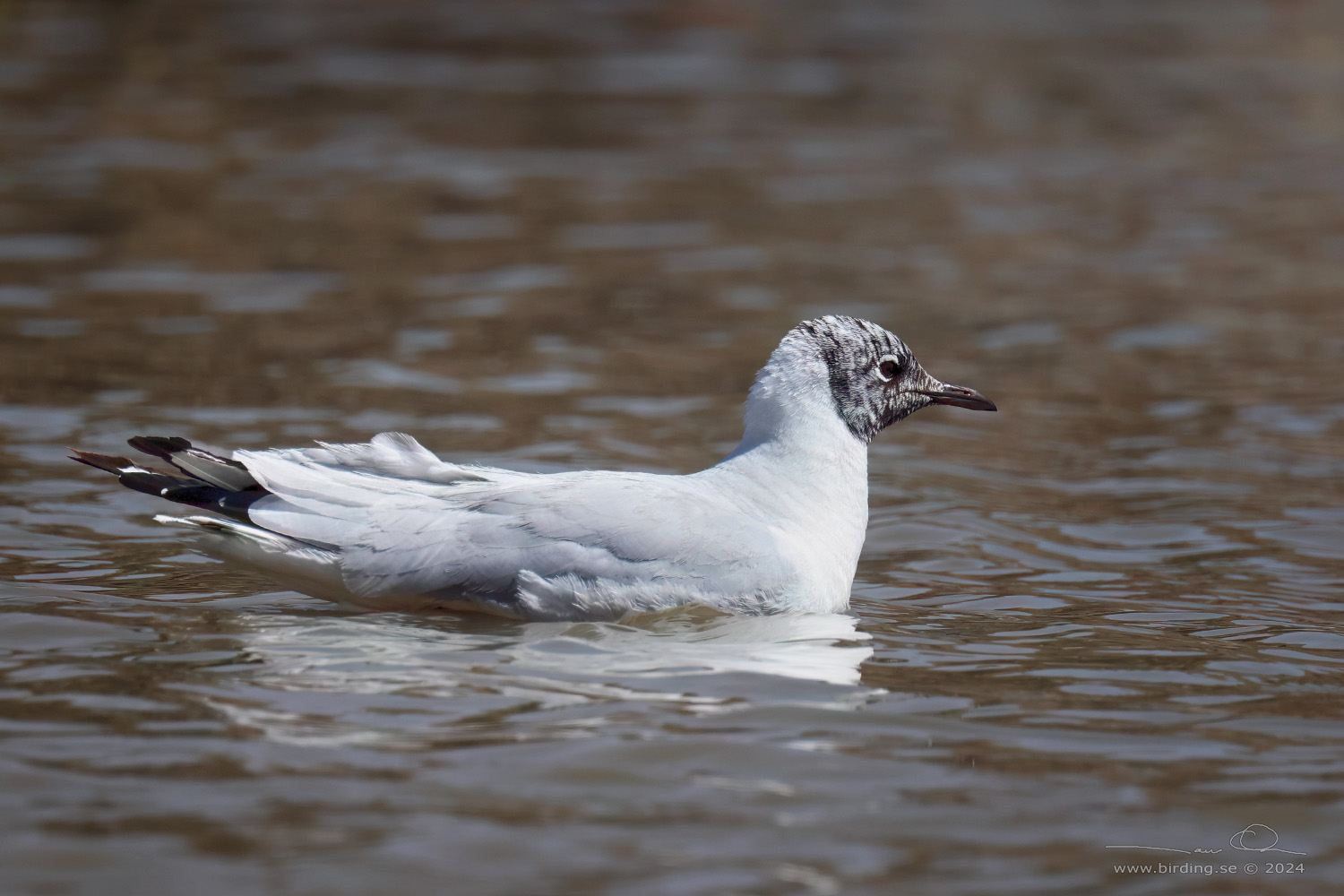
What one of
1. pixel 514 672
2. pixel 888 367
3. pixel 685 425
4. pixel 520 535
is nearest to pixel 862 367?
pixel 888 367

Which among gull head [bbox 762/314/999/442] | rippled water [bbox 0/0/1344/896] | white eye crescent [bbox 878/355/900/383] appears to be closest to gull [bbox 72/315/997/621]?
rippled water [bbox 0/0/1344/896]

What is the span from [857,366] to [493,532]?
5.49 ft

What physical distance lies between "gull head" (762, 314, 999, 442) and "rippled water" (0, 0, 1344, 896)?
2.46 ft

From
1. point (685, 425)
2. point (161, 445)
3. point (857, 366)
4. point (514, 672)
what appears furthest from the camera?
point (685, 425)

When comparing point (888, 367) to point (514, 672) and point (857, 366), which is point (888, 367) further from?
point (514, 672)

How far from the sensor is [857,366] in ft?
22.1

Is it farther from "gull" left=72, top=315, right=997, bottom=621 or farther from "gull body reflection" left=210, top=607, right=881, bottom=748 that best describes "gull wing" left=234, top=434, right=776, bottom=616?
"gull body reflection" left=210, top=607, right=881, bottom=748

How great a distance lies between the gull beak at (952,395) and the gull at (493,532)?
87cm

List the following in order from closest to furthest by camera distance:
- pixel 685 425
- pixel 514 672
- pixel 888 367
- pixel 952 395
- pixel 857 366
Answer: pixel 514 672 < pixel 857 366 < pixel 888 367 < pixel 952 395 < pixel 685 425

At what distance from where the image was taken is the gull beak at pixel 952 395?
7.00 meters

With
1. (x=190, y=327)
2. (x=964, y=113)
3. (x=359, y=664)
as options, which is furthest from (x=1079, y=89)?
(x=359, y=664)

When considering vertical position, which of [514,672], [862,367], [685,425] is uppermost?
[862,367]

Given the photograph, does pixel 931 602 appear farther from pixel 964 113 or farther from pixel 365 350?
pixel 964 113

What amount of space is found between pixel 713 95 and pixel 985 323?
30.3ft
